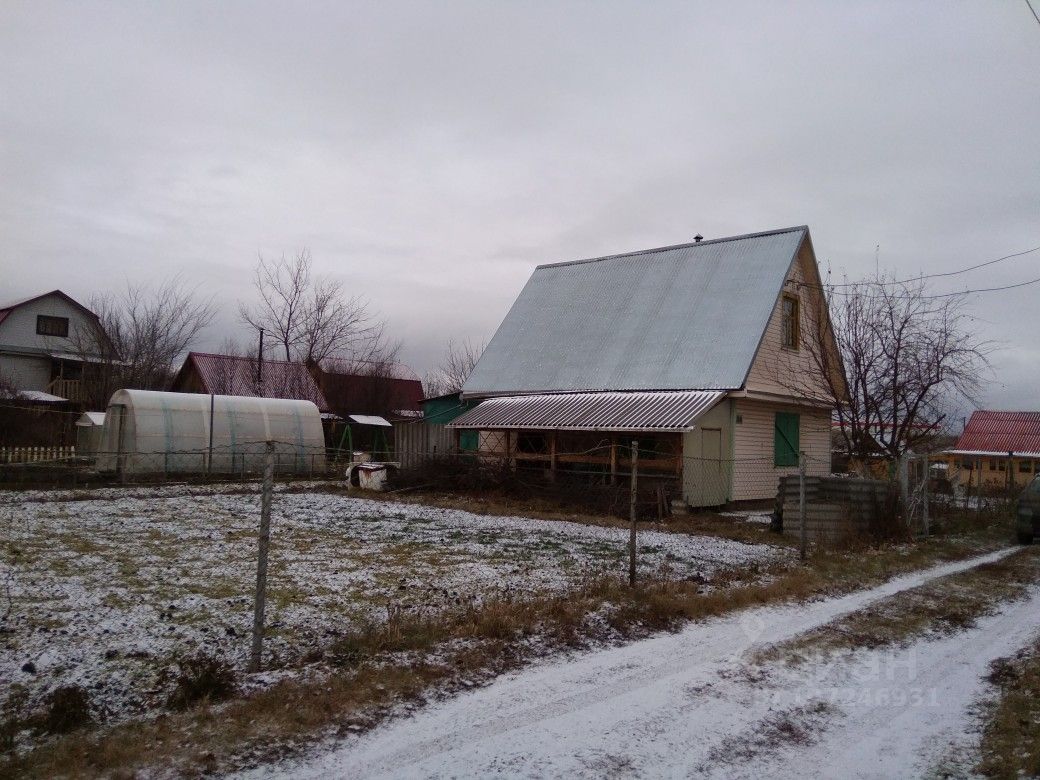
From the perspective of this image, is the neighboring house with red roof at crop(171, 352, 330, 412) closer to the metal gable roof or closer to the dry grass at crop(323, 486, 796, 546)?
the metal gable roof

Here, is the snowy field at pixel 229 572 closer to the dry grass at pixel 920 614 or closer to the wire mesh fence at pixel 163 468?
Result: the dry grass at pixel 920 614

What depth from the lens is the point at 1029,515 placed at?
15352mm

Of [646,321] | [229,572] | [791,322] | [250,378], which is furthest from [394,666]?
[250,378]

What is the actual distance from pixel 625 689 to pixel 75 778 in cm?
353

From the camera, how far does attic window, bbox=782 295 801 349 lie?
21.6m

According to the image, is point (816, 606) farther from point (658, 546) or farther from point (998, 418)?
point (998, 418)

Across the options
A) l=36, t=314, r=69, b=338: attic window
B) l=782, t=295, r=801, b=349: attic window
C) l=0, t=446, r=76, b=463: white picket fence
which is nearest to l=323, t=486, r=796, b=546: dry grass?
l=782, t=295, r=801, b=349: attic window

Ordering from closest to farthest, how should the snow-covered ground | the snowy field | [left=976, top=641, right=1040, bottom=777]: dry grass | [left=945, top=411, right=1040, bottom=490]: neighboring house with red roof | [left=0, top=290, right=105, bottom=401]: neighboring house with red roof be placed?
the snow-covered ground → [left=976, top=641, right=1040, bottom=777]: dry grass → the snowy field → [left=0, top=290, right=105, bottom=401]: neighboring house with red roof → [left=945, top=411, right=1040, bottom=490]: neighboring house with red roof

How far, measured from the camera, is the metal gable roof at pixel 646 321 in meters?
20.4

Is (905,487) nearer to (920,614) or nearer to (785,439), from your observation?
(785,439)

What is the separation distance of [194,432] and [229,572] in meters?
19.0

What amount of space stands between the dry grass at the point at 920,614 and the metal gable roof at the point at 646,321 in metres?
8.64

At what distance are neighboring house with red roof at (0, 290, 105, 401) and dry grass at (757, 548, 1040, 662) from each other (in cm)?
4218

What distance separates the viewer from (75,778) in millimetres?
3973
